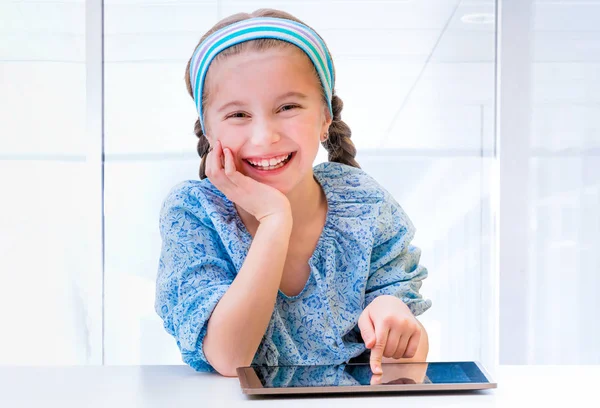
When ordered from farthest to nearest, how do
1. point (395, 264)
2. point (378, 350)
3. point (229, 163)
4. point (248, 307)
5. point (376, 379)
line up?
point (395, 264), point (229, 163), point (248, 307), point (378, 350), point (376, 379)

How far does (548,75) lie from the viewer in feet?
7.94

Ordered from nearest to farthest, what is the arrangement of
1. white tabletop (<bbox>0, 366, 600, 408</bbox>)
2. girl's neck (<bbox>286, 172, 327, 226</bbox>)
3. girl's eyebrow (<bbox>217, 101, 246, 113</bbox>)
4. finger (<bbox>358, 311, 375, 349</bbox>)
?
1. white tabletop (<bbox>0, 366, 600, 408</bbox>)
2. finger (<bbox>358, 311, 375, 349</bbox>)
3. girl's eyebrow (<bbox>217, 101, 246, 113</bbox>)
4. girl's neck (<bbox>286, 172, 327, 226</bbox>)

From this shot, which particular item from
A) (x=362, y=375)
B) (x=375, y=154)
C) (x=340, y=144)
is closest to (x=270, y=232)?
(x=362, y=375)

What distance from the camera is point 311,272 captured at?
102 cm

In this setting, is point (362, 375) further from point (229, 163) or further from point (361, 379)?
point (229, 163)

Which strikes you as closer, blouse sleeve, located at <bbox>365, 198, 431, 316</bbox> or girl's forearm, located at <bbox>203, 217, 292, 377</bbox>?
girl's forearm, located at <bbox>203, 217, 292, 377</bbox>

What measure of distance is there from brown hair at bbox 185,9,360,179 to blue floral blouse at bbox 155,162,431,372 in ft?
0.55

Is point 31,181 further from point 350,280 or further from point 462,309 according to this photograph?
point 350,280

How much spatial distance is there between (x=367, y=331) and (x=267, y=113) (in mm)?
340

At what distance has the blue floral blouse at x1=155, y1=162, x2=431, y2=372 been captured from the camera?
0.91 metres

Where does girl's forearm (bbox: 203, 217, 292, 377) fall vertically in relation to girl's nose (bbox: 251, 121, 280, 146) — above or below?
below

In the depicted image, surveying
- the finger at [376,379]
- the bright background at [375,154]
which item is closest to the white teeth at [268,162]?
the finger at [376,379]

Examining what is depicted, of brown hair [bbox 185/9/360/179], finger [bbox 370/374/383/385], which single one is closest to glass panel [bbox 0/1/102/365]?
brown hair [bbox 185/9/360/179]

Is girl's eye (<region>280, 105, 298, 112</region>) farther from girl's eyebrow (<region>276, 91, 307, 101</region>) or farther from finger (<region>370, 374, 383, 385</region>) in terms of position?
finger (<region>370, 374, 383, 385</region>)
